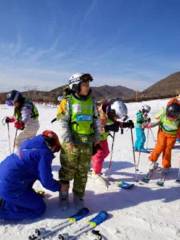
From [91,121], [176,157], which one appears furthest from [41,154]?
[176,157]

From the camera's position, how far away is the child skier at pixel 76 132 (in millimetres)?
4852

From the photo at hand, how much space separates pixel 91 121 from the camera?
5043mm

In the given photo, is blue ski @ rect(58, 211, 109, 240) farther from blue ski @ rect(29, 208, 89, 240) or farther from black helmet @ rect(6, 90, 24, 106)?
black helmet @ rect(6, 90, 24, 106)

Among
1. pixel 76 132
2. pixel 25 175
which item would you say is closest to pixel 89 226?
pixel 25 175

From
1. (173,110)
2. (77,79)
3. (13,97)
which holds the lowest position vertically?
(173,110)

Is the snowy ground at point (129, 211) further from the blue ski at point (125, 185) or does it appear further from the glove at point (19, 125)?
the glove at point (19, 125)

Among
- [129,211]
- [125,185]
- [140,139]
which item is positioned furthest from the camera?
[140,139]

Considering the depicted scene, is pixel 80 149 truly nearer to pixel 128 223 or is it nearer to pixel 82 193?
pixel 82 193

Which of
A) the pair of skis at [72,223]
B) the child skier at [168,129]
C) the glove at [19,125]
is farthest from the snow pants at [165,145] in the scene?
the glove at [19,125]

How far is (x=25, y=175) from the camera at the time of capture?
4.65m

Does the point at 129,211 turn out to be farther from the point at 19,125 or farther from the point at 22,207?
the point at 19,125

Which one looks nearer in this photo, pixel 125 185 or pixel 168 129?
pixel 125 185

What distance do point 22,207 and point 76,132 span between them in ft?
4.68

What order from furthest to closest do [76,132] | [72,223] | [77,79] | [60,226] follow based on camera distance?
[76,132] → [77,79] → [72,223] → [60,226]
